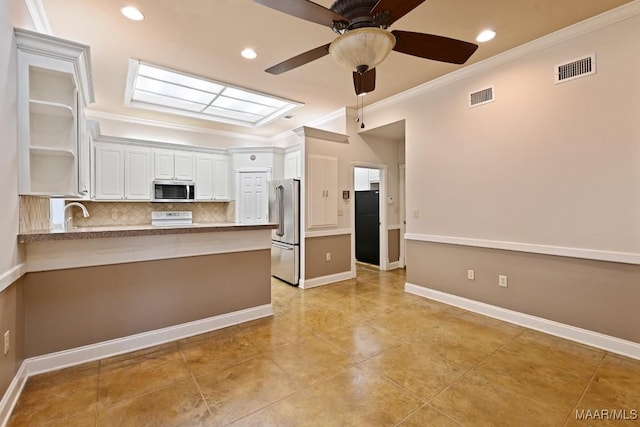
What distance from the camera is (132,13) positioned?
2.55 m

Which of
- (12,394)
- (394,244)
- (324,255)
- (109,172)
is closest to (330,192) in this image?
(324,255)

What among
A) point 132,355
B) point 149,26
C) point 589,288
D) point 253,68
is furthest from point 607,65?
point 132,355

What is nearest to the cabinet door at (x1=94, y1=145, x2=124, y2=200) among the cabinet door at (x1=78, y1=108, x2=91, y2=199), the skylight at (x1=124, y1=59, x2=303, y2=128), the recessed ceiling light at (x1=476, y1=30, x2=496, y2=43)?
the skylight at (x1=124, y1=59, x2=303, y2=128)

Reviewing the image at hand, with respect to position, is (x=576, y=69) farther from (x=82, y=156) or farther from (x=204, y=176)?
(x=204, y=176)

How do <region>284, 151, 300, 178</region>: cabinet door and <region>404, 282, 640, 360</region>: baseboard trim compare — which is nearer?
<region>404, 282, 640, 360</region>: baseboard trim

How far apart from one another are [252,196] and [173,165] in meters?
1.63

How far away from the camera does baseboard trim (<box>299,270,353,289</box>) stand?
15.0 feet

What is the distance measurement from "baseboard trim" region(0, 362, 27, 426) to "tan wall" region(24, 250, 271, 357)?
173 mm

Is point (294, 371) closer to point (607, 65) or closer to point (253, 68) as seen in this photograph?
point (253, 68)

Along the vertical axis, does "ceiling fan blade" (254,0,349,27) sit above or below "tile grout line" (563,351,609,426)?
above

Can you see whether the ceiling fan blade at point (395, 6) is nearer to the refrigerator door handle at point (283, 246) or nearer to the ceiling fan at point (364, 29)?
the ceiling fan at point (364, 29)

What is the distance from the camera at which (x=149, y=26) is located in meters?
2.74

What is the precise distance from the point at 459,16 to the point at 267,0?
1.93 m

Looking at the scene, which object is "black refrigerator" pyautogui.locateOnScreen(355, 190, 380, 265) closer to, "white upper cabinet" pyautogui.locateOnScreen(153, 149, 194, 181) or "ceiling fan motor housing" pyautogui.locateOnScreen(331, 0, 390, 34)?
"white upper cabinet" pyautogui.locateOnScreen(153, 149, 194, 181)
